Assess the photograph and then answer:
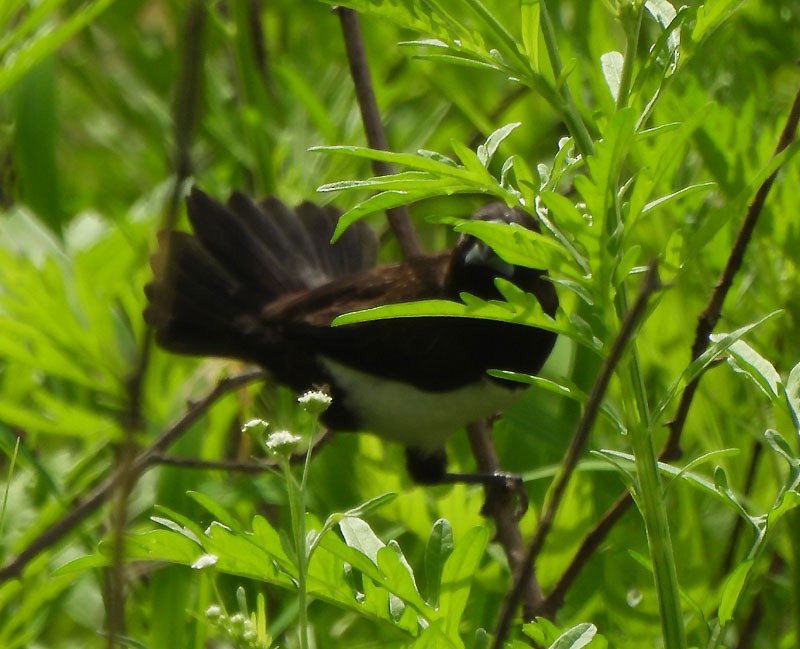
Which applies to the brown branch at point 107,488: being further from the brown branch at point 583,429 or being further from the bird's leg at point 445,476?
the brown branch at point 583,429

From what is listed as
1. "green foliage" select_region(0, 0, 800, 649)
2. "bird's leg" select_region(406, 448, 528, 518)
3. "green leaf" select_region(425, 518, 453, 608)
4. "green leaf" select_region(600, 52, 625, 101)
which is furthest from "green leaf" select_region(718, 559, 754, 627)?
"bird's leg" select_region(406, 448, 528, 518)

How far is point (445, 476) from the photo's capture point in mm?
2340

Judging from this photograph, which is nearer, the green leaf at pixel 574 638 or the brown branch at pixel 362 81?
the green leaf at pixel 574 638

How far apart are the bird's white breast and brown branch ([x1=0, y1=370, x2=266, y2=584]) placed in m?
0.19

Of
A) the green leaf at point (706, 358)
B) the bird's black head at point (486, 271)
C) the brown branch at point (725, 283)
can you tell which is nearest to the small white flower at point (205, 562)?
the green leaf at point (706, 358)

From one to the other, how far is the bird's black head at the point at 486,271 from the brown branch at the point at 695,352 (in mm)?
746

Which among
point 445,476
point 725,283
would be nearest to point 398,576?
point 725,283

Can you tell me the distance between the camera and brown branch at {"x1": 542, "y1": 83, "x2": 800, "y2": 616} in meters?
1.50

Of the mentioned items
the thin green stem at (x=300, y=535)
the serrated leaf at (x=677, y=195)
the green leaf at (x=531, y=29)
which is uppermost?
the green leaf at (x=531, y=29)

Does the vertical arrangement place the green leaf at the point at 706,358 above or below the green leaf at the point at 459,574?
above

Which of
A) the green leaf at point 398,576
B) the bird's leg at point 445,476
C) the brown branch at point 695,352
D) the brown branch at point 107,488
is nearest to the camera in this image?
the green leaf at point 398,576

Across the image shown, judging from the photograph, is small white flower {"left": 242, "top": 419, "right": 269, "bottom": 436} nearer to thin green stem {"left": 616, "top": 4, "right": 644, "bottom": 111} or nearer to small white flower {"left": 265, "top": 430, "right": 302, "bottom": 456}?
small white flower {"left": 265, "top": 430, "right": 302, "bottom": 456}

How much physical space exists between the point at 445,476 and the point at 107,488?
0.89 meters

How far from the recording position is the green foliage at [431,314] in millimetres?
1093
